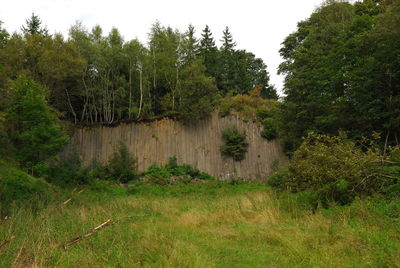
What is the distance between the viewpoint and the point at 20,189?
34.0ft

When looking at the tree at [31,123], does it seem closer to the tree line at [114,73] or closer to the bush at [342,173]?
the tree line at [114,73]

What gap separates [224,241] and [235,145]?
14336 mm

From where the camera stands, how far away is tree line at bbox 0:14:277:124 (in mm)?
18109

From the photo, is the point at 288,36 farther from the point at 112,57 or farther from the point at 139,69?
the point at 112,57

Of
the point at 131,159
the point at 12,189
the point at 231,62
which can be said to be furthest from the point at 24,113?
the point at 231,62

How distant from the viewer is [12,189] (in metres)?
10.1

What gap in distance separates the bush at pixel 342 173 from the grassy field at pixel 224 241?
667 mm

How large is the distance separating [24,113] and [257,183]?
1325cm

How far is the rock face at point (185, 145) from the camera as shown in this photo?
66.7 feet

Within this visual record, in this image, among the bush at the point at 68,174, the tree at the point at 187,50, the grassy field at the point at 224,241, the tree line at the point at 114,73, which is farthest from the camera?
the tree at the point at 187,50

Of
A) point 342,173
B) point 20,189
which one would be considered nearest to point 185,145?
point 20,189

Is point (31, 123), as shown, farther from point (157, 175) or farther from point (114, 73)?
point (114, 73)

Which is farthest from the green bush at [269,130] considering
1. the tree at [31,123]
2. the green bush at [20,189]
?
the green bush at [20,189]

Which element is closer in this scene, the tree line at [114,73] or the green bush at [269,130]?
the tree line at [114,73]
